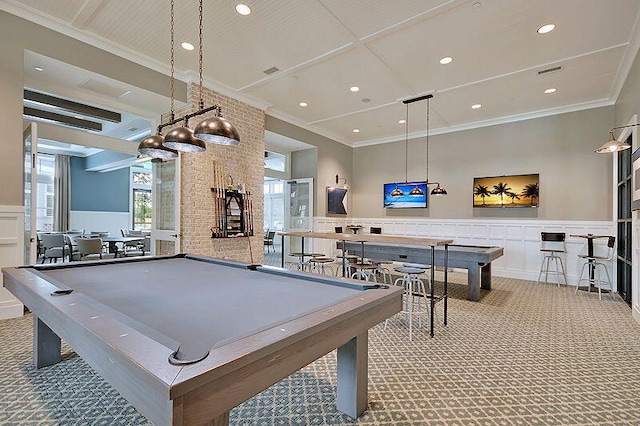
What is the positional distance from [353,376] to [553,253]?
622 centimetres

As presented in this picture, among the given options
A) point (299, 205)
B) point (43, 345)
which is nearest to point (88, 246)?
point (43, 345)

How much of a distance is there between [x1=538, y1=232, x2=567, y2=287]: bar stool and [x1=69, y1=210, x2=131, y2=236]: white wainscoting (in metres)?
13.2

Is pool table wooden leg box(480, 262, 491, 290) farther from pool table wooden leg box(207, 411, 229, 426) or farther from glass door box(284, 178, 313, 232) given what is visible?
pool table wooden leg box(207, 411, 229, 426)

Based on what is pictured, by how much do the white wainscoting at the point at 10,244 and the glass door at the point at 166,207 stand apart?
185 centimetres

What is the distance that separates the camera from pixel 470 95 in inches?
224

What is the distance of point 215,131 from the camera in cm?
238

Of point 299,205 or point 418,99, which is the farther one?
point 299,205

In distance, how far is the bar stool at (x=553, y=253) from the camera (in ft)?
19.1

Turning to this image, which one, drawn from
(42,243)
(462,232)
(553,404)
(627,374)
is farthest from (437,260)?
(42,243)

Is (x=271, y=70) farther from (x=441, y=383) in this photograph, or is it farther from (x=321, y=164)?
(x=441, y=383)

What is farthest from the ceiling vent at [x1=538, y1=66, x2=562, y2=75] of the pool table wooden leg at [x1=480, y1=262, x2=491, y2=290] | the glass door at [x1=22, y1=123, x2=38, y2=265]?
the glass door at [x1=22, y1=123, x2=38, y2=265]

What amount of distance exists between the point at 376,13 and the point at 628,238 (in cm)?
497

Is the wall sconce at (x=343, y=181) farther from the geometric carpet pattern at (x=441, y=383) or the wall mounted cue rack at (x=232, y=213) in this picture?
the geometric carpet pattern at (x=441, y=383)

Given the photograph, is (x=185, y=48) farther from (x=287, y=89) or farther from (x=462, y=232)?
(x=462, y=232)
